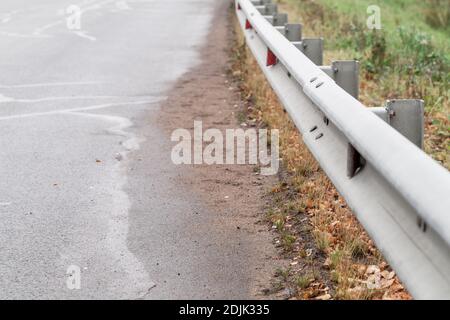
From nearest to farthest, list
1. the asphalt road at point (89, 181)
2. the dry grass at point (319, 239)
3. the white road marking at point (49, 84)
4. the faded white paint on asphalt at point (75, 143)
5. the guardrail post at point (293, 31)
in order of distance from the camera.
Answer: the dry grass at point (319, 239) → the asphalt road at point (89, 181) → the faded white paint on asphalt at point (75, 143) → the guardrail post at point (293, 31) → the white road marking at point (49, 84)

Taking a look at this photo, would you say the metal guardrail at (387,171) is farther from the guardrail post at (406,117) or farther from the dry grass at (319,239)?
the dry grass at (319,239)

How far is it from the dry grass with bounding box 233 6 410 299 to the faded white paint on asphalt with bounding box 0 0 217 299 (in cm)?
76

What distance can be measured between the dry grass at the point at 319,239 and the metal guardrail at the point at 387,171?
1.34 feet

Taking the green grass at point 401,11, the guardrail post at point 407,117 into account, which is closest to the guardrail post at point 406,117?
the guardrail post at point 407,117

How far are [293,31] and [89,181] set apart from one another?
10.7ft

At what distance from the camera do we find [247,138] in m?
7.47

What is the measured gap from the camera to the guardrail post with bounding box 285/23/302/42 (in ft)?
27.9

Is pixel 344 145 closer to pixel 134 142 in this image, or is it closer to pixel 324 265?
pixel 324 265

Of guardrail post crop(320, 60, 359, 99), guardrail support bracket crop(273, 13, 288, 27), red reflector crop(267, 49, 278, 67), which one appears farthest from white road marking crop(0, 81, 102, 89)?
guardrail post crop(320, 60, 359, 99)

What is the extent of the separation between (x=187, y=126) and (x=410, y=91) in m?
2.95

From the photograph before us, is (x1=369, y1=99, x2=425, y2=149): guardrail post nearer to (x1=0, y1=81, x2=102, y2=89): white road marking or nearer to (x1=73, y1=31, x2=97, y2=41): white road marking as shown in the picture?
(x1=0, y1=81, x2=102, y2=89): white road marking

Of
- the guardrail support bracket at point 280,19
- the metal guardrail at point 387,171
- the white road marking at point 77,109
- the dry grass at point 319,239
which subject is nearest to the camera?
the metal guardrail at point 387,171

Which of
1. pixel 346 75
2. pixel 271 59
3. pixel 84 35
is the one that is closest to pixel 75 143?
pixel 271 59

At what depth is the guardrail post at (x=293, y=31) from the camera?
27.9 feet
